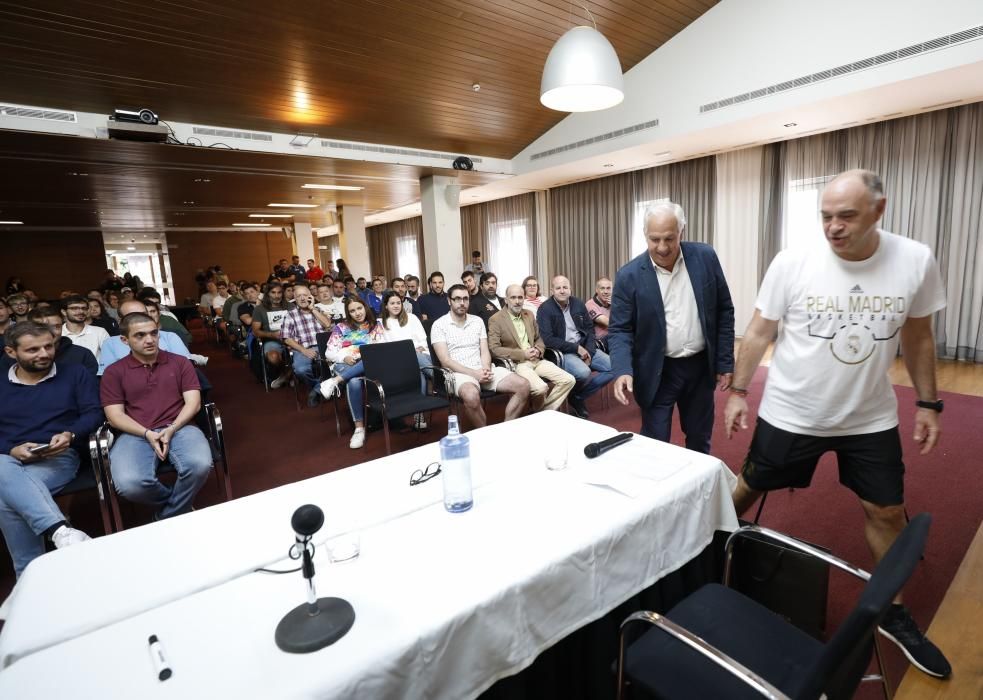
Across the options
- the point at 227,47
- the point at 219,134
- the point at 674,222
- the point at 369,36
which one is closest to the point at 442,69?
the point at 369,36

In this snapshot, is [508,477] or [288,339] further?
[288,339]

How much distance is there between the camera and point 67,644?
956mm

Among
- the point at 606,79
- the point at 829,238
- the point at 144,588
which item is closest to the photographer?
the point at 144,588

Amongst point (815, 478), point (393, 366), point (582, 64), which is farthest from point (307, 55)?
point (815, 478)

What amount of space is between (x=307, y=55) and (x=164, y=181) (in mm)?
4339

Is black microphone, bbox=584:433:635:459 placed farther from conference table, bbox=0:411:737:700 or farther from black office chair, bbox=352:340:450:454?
black office chair, bbox=352:340:450:454

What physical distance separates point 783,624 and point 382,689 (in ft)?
3.26

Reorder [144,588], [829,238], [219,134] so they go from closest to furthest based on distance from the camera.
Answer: [144,588] → [829,238] → [219,134]

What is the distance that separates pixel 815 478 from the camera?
2.92m

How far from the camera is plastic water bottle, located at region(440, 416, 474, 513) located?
136cm

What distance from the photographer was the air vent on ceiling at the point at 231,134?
19.0ft

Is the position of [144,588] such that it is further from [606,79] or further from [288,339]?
[288,339]

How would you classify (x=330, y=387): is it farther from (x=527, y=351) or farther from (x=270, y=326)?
(x=270, y=326)

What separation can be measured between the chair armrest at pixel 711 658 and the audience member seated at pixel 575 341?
3.02m
